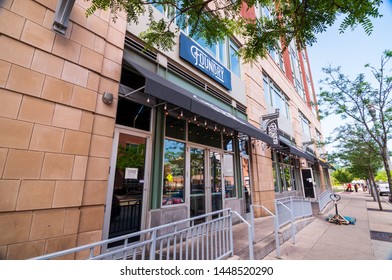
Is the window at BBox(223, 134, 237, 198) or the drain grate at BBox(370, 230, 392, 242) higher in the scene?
the window at BBox(223, 134, 237, 198)

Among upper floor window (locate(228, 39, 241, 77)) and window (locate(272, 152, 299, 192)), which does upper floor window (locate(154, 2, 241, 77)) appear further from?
window (locate(272, 152, 299, 192))

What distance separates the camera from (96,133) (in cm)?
343

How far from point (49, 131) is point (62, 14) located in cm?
197

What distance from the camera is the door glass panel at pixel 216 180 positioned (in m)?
6.47

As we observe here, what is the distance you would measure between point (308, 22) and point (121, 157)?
4110mm

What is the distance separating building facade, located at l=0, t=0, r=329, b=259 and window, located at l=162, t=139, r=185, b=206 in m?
0.03

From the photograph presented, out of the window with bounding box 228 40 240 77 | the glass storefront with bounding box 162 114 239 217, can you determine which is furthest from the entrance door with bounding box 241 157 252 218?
the window with bounding box 228 40 240 77

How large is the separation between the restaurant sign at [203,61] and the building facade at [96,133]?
0.17 feet

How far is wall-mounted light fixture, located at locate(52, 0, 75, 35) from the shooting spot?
308 centimetres

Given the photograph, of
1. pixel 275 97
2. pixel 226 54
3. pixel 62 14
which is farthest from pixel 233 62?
pixel 62 14

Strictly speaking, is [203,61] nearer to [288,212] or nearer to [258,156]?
[258,156]

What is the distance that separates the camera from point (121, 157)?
415 cm

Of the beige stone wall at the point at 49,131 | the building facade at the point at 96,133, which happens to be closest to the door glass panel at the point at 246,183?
the building facade at the point at 96,133

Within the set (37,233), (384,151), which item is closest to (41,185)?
(37,233)
